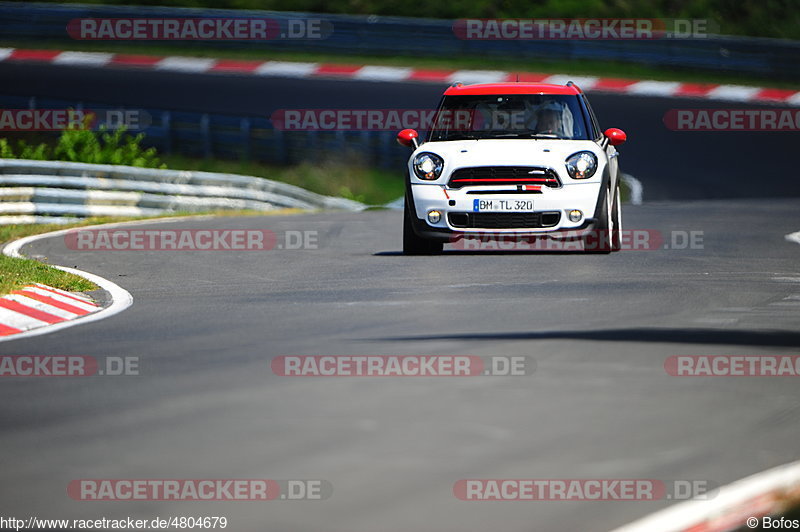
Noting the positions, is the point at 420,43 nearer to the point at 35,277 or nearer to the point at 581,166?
the point at 581,166

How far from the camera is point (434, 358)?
8195 millimetres

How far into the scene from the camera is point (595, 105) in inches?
1153

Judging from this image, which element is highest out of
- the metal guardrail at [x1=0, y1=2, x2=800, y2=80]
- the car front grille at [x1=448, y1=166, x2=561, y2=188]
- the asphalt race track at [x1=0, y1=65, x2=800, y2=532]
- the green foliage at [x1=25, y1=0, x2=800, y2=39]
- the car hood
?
the green foliage at [x1=25, y1=0, x2=800, y2=39]

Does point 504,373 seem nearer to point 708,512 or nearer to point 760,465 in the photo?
point 760,465

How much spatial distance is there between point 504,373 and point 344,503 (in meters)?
2.58

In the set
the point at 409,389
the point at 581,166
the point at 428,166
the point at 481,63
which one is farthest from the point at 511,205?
the point at 481,63

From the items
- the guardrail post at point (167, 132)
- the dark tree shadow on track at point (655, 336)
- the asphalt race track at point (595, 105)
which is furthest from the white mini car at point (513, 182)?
the guardrail post at point (167, 132)

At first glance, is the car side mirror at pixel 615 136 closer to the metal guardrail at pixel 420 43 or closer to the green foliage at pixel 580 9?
the metal guardrail at pixel 420 43

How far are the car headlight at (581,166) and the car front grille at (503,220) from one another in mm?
395

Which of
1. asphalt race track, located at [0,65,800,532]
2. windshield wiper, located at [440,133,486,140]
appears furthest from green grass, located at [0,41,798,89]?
windshield wiper, located at [440,133,486,140]

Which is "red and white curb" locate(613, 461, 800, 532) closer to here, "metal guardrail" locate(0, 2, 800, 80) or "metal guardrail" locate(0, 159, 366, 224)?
"metal guardrail" locate(0, 159, 366, 224)

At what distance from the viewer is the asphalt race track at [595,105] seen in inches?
1025

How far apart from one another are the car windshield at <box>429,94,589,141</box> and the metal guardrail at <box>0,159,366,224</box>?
8.29 meters

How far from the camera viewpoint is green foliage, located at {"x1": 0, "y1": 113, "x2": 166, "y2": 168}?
2652cm
